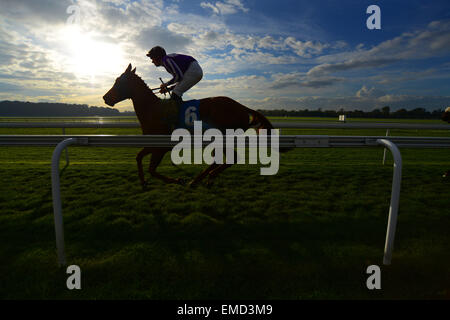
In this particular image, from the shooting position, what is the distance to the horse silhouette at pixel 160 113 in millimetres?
2514

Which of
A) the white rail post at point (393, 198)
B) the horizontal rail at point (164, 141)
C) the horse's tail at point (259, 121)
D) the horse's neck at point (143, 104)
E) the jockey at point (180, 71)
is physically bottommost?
the white rail post at point (393, 198)

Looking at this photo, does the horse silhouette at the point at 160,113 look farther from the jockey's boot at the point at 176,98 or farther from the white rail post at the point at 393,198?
the white rail post at the point at 393,198

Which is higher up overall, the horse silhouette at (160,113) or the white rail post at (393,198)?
the horse silhouette at (160,113)

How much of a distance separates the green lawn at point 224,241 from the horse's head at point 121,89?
45.7 inches

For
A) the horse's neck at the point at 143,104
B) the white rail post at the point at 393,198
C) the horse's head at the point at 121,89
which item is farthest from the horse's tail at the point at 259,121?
the horse's head at the point at 121,89

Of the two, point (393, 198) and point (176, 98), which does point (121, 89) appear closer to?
point (176, 98)

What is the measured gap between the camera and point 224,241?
1.96m

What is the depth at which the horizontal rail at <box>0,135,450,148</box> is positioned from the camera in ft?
5.31

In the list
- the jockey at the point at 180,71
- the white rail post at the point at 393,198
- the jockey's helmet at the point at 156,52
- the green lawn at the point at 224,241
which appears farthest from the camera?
the jockey at the point at 180,71

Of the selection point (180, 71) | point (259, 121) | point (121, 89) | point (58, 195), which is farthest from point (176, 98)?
point (58, 195)

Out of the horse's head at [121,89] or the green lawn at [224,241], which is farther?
the horse's head at [121,89]
